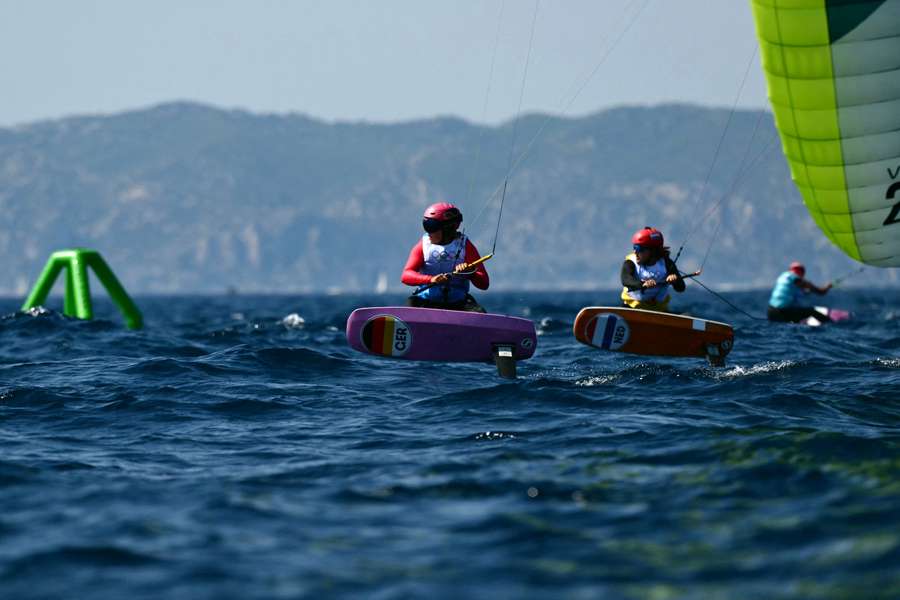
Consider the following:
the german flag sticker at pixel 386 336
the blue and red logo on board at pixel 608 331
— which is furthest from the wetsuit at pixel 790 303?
the german flag sticker at pixel 386 336

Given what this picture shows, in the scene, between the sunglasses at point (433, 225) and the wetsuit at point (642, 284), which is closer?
the sunglasses at point (433, 225)

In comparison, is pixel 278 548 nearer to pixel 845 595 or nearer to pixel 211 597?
pixel 211 597

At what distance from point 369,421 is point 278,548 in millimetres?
4530

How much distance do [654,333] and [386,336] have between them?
342cm

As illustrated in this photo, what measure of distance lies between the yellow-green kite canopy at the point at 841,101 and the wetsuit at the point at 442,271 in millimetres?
4035

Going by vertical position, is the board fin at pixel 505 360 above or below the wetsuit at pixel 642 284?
below

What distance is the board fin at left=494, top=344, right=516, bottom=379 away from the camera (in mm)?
13930

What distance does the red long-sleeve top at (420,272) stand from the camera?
14516 mm

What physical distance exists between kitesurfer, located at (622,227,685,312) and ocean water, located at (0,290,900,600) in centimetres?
142

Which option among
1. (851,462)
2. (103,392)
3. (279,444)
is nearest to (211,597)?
(279,444)

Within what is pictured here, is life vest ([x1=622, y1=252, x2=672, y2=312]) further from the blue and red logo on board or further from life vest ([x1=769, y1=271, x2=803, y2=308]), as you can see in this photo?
life vest ([x1=769, y1=271, x2=803, y2=308])

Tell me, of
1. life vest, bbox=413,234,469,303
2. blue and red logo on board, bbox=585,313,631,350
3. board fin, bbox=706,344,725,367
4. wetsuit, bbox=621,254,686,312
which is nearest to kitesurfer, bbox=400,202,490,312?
life vest, bbox=413,234,469,303

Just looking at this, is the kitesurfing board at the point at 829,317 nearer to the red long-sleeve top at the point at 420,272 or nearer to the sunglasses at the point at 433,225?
the red long-sleeve top at the point at 420,272

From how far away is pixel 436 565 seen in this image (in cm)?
623
